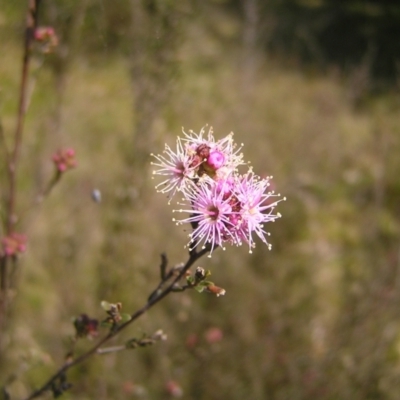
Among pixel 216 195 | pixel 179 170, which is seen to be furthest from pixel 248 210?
pixel 179 170

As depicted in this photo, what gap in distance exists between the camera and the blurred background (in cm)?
243

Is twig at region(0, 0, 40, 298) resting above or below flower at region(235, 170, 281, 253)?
above

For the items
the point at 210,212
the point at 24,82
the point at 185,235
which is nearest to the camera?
the point at 210,212

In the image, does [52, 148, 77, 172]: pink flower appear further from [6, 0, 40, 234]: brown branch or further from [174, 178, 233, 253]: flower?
[174, 178, 233, 253]: flower

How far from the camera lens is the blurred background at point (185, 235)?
2428mm

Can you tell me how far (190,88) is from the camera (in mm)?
5875

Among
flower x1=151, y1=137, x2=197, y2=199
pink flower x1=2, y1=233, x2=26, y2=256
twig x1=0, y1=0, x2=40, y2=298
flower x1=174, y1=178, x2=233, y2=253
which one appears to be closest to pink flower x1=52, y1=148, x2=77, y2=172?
twig x1=0, y1=0, x2=40, y2=298

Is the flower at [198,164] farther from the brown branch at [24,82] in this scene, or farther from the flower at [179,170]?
the brown branch at [24,82]

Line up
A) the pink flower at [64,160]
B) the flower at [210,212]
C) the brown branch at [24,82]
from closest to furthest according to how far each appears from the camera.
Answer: the flower at [210,212] < the brown branch at [24,82] < the pink flower at [64,160]

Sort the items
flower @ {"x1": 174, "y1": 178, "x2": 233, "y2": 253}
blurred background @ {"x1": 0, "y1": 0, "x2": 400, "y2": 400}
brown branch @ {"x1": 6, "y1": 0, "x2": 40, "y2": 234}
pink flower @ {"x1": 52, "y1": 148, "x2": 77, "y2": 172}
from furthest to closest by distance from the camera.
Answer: blurred background @ {"x1": 0, "y1": 0, "x2": 400, "y2": 400} → pink flower @ {"x1": 52, "y1": 148, "x2": 77, "y2": 172} → brown branch @ {"x1": 6, "y1": 0, "x2": 40, "y2": 234} → flower @ {"x1": 174, "y1": 178, "x2": 233, "y2": 253}

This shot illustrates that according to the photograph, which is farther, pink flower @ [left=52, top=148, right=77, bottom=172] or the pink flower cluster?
pink flower @ [left=52, top=148, right=77, bottom=172]

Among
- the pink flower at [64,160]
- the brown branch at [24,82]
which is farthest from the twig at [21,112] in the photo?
the pink flower at [64,160]

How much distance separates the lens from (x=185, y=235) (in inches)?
136

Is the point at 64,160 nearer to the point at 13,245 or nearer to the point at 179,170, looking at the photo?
the point at 13,245
